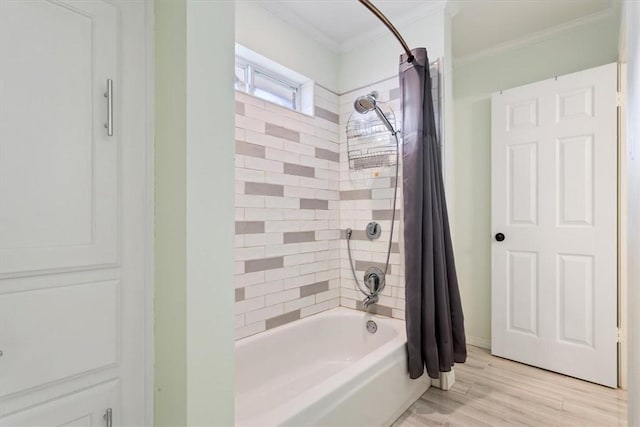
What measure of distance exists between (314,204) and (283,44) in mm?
1132

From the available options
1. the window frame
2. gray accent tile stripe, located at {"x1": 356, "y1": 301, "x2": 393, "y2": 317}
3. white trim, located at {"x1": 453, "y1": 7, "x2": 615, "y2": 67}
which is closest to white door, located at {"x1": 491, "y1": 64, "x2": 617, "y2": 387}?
white trim, located at {"x1": 453, "y1": 7, "x2": 615, "y2": 67}

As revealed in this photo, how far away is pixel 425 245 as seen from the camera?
73.4 inches

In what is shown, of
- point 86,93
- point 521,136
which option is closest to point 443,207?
point 521,136

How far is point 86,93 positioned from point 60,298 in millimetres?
569

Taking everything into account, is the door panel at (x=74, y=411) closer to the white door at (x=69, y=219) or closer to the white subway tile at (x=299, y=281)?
the white door at (x=69, y=219)

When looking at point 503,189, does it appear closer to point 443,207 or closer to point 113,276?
point 443,207

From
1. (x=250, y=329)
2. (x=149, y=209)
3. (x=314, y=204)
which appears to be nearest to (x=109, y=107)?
(x=149, y=209)


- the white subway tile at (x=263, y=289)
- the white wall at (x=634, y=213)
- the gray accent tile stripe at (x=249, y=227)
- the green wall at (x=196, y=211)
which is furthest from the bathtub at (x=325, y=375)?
the white wall at (x=634, y=213)

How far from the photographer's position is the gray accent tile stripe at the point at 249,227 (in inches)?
75.0

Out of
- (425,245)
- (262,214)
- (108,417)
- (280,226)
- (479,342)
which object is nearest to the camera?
(108,417)

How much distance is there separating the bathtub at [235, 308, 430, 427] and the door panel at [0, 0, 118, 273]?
0.82m

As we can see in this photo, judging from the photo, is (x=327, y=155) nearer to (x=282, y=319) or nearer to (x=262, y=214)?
(x=262, y=214)

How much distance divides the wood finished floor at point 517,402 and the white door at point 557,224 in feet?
0.54

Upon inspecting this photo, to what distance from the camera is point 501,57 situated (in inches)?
104
